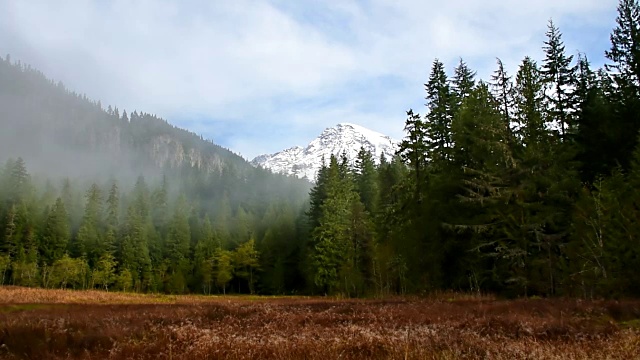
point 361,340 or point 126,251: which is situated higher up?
point 126,251

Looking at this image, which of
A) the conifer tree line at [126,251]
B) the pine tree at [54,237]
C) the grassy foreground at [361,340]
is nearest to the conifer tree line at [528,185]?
the grassy foreground at [361,340]

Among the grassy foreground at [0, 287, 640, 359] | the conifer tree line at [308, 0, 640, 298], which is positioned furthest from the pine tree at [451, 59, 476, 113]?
the grassy foreground at [0, 287, 640, 359]

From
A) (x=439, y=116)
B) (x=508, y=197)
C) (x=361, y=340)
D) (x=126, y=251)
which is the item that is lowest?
(x=361, y=340)

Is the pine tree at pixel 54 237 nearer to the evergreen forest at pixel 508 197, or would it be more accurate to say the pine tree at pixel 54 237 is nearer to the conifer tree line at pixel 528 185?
the evergreen forest at pixel 508 197

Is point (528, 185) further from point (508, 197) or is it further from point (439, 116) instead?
point (439, 116)

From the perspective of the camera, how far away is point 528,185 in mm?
24484

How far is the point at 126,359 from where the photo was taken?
294 inches

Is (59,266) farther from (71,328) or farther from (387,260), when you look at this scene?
(71,328)

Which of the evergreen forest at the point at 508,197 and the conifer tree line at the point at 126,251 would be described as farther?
the conifer tree line at the point at 126,251

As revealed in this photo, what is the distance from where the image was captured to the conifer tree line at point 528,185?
66.2ft

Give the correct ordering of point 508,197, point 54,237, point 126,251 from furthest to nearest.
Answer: point 126,251 < point 54,237 < point 508,197

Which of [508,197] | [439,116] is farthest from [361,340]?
[439,116]

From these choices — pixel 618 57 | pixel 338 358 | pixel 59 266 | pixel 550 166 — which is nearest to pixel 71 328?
pixel 338 358

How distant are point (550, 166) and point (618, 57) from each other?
1681cm
